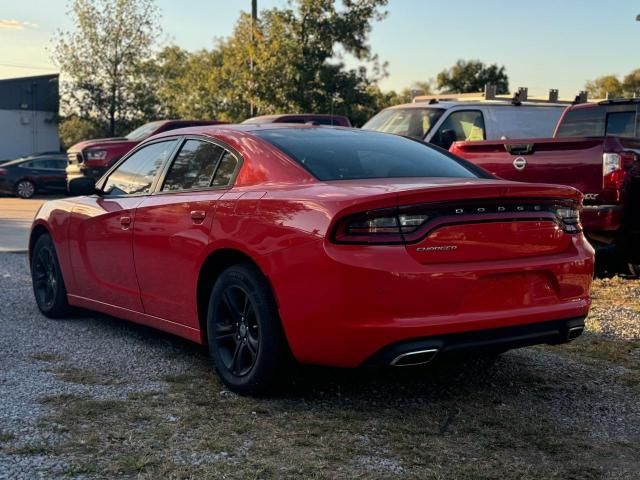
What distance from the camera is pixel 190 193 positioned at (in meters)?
5.01

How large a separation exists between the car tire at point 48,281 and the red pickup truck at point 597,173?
168 inches

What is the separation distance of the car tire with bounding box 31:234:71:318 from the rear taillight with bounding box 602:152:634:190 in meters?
4.82

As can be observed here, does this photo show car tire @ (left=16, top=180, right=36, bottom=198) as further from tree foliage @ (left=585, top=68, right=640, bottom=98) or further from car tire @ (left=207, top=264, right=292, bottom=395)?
tree foliage @ (left=585, top=68, right=640, bottom=98)

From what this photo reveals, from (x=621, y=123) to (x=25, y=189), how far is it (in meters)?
21.6

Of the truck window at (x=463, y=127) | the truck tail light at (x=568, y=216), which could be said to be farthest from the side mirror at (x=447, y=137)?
the truck tail light at (x=568, y=216)

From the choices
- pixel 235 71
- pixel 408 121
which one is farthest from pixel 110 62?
pixel 408 121

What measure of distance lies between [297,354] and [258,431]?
437 mm

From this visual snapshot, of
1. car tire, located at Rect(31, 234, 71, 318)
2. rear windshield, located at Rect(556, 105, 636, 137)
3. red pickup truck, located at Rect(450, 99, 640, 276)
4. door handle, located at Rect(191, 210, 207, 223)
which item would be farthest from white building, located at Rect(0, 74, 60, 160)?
door handle, located at Rect(191, 210, 207, 223)

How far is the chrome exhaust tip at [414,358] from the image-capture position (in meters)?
3.84

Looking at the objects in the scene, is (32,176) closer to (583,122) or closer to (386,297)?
(583,122)

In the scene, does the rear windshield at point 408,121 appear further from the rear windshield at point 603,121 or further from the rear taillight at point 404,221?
the rear taillight at point 404,221

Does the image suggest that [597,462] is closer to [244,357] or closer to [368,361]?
[368,361]

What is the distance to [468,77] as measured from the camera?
219ft

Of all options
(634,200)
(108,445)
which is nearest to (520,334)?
(108,445)
